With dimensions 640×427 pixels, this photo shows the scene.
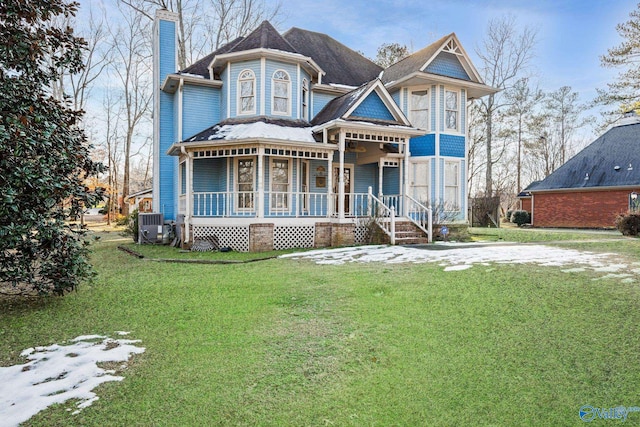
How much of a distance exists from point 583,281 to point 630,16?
73.5ft

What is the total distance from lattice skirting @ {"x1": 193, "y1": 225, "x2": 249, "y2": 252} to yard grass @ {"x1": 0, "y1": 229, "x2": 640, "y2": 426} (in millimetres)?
5359

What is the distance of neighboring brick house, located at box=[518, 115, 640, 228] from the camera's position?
2389 cm

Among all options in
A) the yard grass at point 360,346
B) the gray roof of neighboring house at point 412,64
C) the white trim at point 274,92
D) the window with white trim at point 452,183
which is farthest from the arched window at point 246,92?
the yard grass at point 360,346

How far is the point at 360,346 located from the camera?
14.1 ft

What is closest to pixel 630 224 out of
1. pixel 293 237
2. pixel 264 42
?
pixel 293 237

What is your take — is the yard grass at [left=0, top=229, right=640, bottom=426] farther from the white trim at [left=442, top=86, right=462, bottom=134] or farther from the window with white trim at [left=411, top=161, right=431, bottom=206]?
the white trim at [left=442, top=86, right=462, bottom=134]

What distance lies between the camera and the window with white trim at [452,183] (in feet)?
54.5

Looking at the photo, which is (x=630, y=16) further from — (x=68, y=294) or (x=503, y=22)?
(x=68, y=294)

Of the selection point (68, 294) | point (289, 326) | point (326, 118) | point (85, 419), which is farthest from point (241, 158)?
point (85, 419)

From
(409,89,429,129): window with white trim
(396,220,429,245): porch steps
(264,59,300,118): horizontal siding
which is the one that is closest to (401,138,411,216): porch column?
(396,220,429,245): porch steps

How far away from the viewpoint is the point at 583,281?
6.41 metres

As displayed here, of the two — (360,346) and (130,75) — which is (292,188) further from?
(130,75)

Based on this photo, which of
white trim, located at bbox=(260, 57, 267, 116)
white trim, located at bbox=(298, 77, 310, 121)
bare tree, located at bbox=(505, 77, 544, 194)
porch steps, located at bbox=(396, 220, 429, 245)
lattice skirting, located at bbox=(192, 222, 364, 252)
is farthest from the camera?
bare tree, located at bbox=(505, 77, 544, 194)

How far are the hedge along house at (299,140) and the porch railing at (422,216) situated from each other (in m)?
0.08
